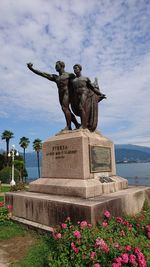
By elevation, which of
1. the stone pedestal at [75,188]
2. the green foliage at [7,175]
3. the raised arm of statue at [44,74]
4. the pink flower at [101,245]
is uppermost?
the raised arm of statue at [44,74]

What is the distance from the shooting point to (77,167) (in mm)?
6367

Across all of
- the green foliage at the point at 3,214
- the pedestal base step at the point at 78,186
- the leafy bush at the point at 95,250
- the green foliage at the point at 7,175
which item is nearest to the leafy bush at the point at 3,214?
the green foliage at the point at 3,214

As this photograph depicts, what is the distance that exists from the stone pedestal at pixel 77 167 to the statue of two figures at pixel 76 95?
1.76 ft

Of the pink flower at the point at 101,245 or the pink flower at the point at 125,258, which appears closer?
the pink flower at the point at 125,258

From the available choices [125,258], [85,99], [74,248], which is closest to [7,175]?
[85,99]

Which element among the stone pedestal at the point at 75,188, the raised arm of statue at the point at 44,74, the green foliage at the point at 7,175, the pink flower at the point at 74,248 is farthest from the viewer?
the green foliage at the point at 7,175

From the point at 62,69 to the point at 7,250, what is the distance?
5175mm

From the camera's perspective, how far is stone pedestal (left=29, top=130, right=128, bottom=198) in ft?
20.1

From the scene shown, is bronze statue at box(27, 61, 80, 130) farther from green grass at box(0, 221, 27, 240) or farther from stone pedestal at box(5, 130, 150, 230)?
green grass at box(0, 221, 27, 240)

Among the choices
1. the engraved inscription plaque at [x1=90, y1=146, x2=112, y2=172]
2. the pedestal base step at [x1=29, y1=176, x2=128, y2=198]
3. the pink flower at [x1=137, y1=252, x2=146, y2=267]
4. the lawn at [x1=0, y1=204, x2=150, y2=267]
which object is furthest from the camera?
the engraved inscription plaque at [x1=90, y1=146, x2=112, y2=172]

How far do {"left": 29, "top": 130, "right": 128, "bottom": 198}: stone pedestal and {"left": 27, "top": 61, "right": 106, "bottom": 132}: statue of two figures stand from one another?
0.54 meters

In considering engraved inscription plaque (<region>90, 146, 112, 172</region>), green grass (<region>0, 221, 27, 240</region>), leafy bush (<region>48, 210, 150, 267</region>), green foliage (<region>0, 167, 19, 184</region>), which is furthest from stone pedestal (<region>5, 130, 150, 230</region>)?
green foliage (<region>0, 167, 19, 184</region>)

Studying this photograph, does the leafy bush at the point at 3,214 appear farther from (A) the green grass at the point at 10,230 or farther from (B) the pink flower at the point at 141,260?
(B) the pink flower at the point at 141,260

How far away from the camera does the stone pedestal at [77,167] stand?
20.1ft
